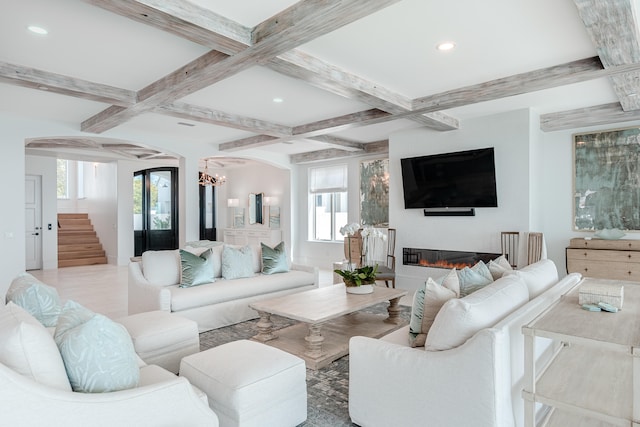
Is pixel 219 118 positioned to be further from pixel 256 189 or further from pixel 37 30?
pixel 256 189

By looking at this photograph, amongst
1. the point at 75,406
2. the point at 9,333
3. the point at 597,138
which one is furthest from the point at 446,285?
the point at 597,138

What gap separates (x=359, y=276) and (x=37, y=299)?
110 inches

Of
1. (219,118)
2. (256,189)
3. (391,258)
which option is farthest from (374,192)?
(256,189)

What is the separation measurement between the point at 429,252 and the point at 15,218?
6.25 meters

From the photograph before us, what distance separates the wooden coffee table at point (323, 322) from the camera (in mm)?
3330

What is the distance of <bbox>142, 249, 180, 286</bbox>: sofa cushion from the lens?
4.43 m

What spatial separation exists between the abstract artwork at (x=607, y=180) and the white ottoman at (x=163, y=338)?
5446mm

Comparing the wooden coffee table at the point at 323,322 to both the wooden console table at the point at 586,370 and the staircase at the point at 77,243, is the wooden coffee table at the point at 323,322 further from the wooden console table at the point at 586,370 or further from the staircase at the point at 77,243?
the staircase at the point at 77,243

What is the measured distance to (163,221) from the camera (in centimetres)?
1110

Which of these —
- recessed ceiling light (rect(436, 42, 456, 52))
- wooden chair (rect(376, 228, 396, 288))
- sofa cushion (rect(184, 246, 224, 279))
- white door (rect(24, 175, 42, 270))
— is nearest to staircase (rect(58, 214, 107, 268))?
white door (rect(24, 175, 42, 270))

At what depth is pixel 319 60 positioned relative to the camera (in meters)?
3.56

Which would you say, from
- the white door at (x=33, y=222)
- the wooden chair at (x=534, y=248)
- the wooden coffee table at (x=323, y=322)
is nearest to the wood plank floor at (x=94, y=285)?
the white door at (x=33, y=222)

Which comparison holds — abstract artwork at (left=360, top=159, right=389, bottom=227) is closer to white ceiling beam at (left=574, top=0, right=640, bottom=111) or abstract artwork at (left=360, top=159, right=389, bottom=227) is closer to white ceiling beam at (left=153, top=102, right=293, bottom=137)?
white ceiling beam at (left=153, top=102, right=293, bottom=137)

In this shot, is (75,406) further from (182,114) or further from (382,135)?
(382,135)
